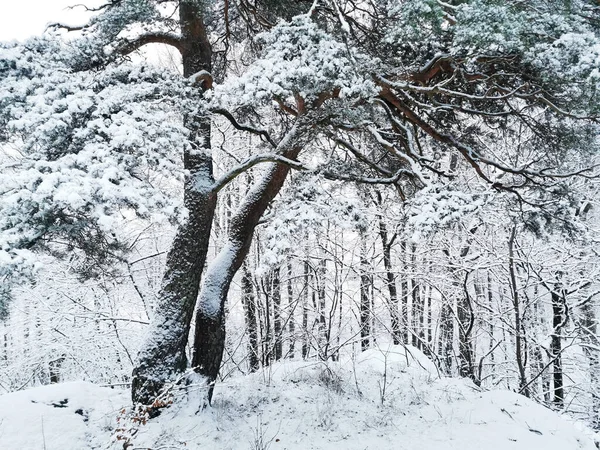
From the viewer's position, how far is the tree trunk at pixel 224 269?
408cm

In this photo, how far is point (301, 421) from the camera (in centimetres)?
398

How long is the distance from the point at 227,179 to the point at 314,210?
3.35ft

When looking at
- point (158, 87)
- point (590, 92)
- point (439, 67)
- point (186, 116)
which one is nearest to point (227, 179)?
point (186, 116)

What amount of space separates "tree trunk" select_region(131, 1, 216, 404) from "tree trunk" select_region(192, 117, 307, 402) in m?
0.16

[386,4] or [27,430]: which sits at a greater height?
[386,4]

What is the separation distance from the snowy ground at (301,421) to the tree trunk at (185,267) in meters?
0.40

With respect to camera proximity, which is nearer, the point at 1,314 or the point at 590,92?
the point at 1,314

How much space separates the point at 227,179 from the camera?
401 centimetres

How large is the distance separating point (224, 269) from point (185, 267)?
483 mm

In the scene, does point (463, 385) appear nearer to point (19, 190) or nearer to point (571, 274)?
point (571, 274)

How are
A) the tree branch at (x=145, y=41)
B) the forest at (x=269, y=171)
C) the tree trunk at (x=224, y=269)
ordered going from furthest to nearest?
1. the tree trunk at (x=224, y=269)
2. the tree branch at (x=145, y=41)
3. the forest at (x=269, y=171)

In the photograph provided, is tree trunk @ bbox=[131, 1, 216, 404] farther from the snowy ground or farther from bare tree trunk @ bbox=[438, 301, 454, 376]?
→ bare tree trunk @ bbox=[438, 301, 454, 376]

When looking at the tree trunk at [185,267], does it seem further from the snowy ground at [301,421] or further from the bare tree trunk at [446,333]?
the bare tree trunk at [446,333]

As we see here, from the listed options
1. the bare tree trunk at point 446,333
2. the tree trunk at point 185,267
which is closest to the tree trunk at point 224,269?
the tree trunk at point 185,267
